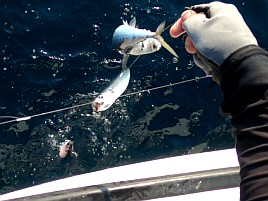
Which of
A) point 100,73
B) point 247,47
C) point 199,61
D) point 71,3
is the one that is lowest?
point 100,73

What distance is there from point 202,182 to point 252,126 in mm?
923

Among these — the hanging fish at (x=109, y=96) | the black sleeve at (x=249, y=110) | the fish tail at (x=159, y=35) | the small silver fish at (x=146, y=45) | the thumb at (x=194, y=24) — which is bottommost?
the hanging fish at (x=109, y=96)

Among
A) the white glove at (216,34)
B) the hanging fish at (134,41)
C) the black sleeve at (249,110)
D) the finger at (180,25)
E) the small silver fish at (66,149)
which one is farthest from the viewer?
the small silver fish at (66,149)

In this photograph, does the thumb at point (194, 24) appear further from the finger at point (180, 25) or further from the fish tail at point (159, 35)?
the fish tail at point (159, 35)

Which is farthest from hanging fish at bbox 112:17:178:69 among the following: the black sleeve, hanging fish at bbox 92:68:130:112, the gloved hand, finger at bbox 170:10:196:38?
the black sleeve

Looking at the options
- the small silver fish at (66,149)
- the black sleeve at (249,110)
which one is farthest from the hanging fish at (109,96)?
the black sleeve at (249,110)

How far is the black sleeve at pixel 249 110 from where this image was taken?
1.12 m

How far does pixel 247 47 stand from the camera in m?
1.32

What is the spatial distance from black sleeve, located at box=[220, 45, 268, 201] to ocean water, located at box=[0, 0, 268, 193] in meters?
2.61

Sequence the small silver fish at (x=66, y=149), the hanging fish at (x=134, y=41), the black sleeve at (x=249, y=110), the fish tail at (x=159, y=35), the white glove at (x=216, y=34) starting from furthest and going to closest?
the small silver fish at (x=66, y=149) → the hanging fish at (x=134, y=41) → the fish tail at (x=159, y=35) → the white glove at (x=216, y=34) → the black sleeve at (x=249, y=110)

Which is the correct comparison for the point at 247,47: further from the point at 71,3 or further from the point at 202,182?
the point at 71,3

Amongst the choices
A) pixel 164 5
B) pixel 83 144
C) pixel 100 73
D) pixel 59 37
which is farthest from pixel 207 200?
pixel 164 5

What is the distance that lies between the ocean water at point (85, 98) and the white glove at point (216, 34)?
2433 mm

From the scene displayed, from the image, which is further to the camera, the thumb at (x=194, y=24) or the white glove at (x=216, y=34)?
the thumb at (x=194, y=24)
